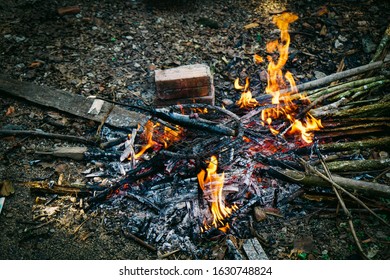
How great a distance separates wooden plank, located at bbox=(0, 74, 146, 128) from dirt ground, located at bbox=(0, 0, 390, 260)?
14cm

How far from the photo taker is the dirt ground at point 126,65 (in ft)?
10.8

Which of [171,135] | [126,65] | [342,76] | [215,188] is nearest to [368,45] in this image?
[342,76]

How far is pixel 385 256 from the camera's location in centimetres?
310

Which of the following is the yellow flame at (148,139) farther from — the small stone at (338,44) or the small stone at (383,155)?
the small stone at (338,44)

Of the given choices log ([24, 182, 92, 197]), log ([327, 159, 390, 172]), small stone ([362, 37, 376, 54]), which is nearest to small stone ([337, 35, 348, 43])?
small stone ([362, 37, 376, 54])

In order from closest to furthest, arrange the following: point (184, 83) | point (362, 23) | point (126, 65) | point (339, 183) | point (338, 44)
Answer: point (339, 183), point (184, 83), point (126, 65), point (338, 44), point (362, 23)

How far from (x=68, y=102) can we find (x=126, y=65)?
57.4 inches

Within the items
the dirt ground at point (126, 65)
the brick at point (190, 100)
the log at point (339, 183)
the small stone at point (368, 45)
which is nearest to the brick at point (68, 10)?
the dirt ground at point (126, 65)

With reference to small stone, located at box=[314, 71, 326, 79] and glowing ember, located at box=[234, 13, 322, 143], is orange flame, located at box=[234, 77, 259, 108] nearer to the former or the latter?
glowing ember, located at box=[234, 13, 322, 143]

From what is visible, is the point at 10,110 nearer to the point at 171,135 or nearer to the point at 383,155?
the point at 171,135

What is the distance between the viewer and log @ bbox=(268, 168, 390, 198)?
334 cm

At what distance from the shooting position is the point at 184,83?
464cm

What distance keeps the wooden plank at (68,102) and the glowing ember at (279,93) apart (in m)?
1.84
